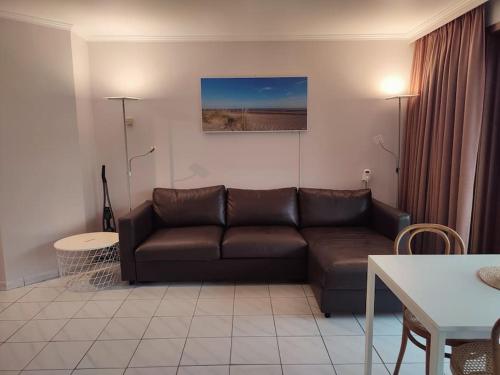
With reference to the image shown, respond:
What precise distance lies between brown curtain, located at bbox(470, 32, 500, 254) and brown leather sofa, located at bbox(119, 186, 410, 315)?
0.55 meters

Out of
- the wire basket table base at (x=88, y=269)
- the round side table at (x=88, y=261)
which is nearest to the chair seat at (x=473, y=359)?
the round side table at (x=88, y=261)

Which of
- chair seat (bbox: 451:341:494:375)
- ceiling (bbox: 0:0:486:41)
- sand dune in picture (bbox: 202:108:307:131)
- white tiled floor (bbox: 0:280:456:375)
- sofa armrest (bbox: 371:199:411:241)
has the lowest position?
white tiled floor (bbox: 0:280:456:375)

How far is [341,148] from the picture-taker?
3.77 metres

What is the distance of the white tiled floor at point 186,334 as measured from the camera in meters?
1.96

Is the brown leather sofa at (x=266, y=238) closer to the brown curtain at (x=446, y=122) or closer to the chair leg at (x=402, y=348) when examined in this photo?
the brown curtain at (x=446, y=122)

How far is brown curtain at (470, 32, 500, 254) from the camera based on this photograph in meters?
2.63

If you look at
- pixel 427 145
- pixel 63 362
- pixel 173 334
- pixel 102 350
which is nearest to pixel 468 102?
pixel 427 145

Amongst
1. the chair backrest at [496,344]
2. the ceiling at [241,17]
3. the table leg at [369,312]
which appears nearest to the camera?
the chair backrest at [496,344]

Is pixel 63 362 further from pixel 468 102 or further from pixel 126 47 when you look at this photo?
pixel 468 102

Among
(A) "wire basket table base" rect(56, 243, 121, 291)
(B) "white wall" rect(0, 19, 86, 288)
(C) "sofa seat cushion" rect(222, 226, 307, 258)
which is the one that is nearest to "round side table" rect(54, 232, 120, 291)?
(A) "wire basket table base" rect(56, 243, 121, 291)

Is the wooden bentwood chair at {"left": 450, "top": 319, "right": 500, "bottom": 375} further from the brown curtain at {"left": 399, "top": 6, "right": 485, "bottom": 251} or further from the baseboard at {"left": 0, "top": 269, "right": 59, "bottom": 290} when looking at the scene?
the baseboard at {"left": 0, "top": 269, "right": 59, "bottom": 290}

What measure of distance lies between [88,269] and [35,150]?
4.23ft

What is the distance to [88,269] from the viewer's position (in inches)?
135

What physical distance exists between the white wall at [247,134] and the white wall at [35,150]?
0.50m
